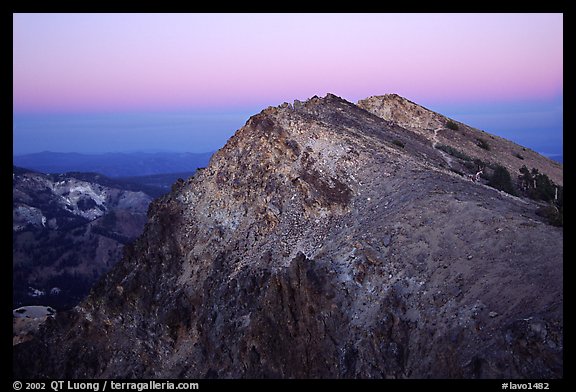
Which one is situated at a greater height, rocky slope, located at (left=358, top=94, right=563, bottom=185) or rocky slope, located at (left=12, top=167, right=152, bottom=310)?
rocky slope, located at (left=358, top=94, right=563, bottom=185)

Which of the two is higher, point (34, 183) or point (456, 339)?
point (456, 339)

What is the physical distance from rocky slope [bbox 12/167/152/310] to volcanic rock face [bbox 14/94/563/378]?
53.1 meters

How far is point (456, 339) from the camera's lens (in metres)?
14.1

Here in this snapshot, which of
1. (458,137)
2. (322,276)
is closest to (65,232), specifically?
(458,137)

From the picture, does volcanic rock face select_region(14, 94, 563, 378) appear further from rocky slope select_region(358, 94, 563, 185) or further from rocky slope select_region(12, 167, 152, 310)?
rocky slope select_region(12, 167, 152, 310)

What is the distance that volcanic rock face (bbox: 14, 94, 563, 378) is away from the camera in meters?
14.5

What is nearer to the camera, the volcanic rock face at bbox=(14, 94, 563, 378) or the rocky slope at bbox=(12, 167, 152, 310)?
the volcanic rock face at bbox=(14, 94, 563, 378)

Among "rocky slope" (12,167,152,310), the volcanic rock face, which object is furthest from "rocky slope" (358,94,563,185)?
"rocky slope" (12,167,152,310)

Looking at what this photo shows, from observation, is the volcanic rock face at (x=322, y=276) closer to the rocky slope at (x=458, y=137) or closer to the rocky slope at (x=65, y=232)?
the rocky slope at (x=458, y=137)

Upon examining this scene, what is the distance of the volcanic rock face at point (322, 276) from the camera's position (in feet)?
47.5

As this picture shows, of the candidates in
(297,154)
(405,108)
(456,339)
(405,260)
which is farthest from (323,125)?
(405,108)
